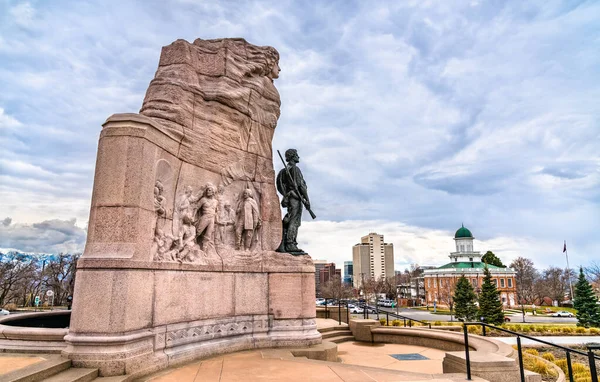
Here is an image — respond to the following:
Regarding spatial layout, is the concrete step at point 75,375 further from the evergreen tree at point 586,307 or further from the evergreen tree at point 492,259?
the evergreen tree at point 492,259

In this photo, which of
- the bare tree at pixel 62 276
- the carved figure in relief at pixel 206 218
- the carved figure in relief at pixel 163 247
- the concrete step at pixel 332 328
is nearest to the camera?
the carved figure in relief at pixel 163 247

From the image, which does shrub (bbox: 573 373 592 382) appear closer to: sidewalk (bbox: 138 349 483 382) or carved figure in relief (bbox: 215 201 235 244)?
sidewalk (bbox: 138 349 483 382)

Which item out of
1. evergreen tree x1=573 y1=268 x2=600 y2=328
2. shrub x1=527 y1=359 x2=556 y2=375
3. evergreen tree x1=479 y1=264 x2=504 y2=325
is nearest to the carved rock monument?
shrub x1=527 y1=359 x2=556 y2=375

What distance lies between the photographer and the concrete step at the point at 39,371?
506 centimetres

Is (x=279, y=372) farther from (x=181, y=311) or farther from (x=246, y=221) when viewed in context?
(x=246, y=221)

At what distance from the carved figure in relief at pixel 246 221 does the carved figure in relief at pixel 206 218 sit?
86 centimetres

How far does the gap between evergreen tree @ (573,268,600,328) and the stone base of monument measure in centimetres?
3867

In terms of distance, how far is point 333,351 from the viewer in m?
9.42

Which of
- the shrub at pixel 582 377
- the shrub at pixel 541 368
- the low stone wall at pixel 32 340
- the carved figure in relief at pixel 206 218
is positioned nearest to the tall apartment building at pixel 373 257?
the shrub at pixel 582 377

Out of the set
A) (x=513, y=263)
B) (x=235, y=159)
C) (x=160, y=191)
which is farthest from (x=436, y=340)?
(x=513, y=263)

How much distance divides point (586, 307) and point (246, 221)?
41470 mm

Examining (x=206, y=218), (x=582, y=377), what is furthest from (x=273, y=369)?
(x=582, y=377)

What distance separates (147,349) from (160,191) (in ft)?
10.0

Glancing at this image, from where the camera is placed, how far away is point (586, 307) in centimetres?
3775
